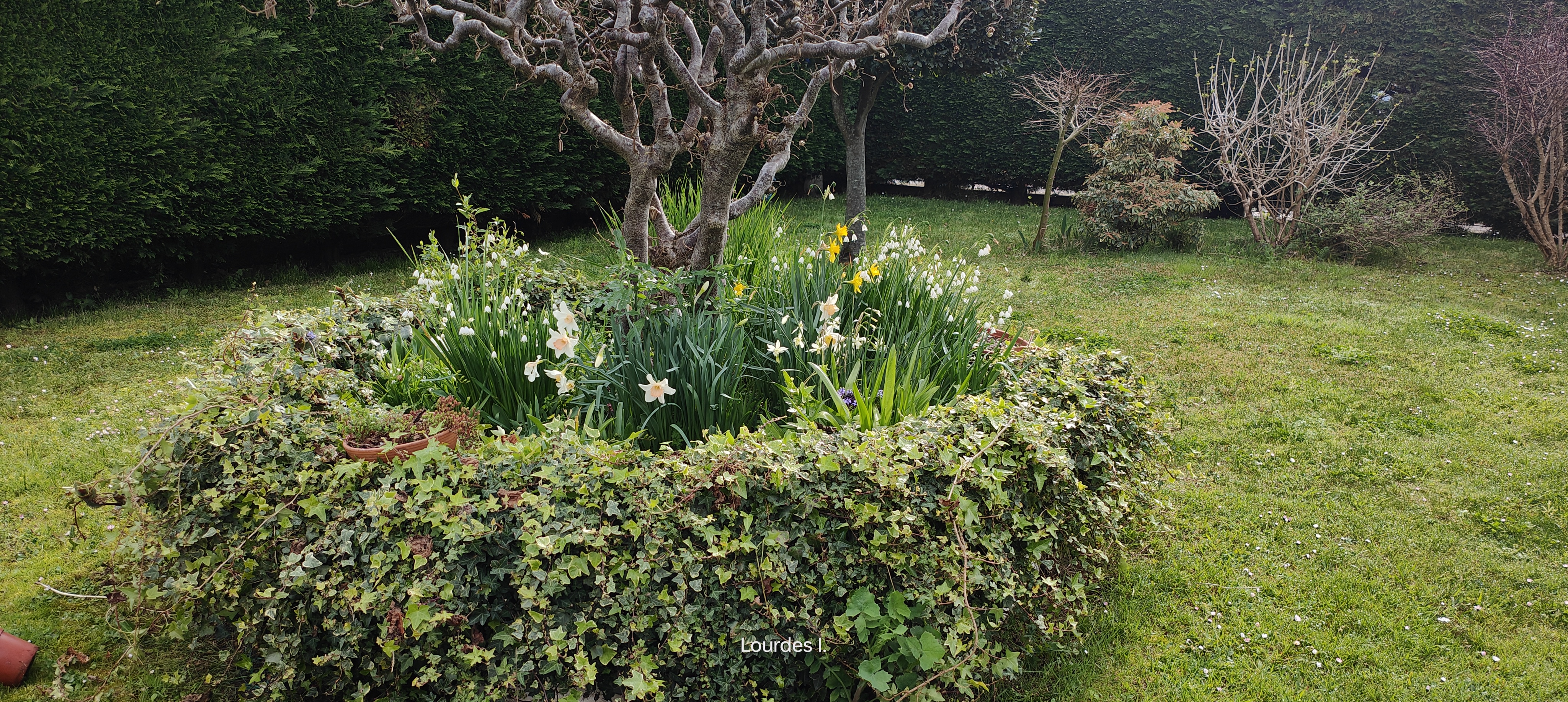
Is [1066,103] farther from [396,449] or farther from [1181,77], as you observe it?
[396,449]

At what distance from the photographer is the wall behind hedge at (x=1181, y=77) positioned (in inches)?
400

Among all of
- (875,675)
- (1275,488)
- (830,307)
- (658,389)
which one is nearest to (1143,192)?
(1275,488)

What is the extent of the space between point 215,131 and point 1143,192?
27.7 ft

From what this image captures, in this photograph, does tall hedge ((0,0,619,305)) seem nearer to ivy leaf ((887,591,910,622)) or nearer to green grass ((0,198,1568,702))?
green grass ((0,198,1568,702))

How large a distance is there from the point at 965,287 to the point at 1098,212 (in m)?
5.70

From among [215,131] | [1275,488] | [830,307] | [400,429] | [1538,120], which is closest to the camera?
[400,429]

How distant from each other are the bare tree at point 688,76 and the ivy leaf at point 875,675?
198 cm

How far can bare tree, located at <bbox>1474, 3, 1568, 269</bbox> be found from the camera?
764 cm

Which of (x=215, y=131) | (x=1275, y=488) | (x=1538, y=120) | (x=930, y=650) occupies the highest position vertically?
(x=1538, y=120)

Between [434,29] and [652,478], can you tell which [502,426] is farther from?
[434,29]

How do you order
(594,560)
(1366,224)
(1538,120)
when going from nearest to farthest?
(594,560), (1538,120), (1366,224)

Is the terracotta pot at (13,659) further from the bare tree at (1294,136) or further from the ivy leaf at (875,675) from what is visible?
the bare tree at (1294,136)

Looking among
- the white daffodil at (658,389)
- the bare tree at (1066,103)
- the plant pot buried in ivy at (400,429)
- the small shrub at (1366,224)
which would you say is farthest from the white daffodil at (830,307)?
the small shrub at (1366,224)

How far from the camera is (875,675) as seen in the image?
78.9 inches
